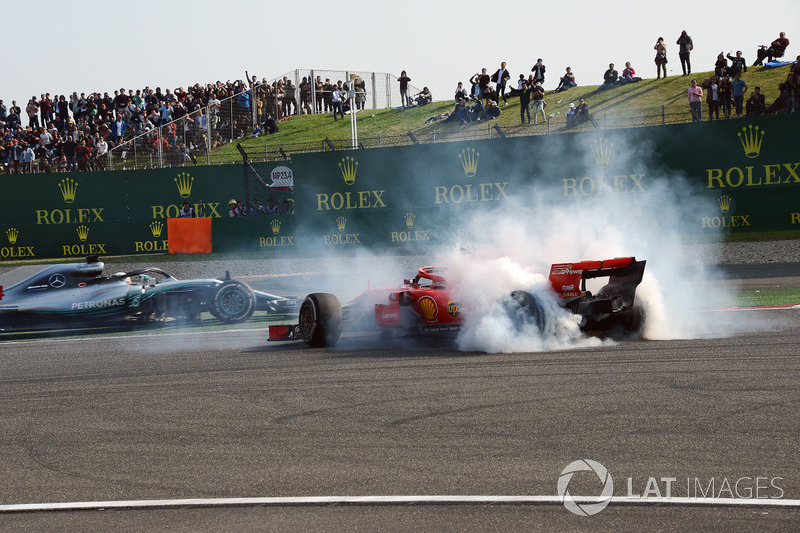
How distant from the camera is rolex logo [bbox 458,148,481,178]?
75.2 feet

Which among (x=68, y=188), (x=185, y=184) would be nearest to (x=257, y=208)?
(x=185, y=184)

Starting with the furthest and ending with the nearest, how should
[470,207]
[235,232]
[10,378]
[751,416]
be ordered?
[235,232]
[470,207]
[10,378]
[751,416]

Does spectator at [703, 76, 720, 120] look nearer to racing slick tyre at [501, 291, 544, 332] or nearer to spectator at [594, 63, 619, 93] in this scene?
spectator at [594, 63, 619, 93]

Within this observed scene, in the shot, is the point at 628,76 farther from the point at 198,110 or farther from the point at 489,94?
the point at 198,110

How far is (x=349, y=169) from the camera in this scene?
78.3 ft

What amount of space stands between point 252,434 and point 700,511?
11.5 feet

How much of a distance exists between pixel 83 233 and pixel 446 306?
1945 cm

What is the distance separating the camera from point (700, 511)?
4.52 meters

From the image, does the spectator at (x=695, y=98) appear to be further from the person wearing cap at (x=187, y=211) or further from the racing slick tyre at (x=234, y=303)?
the racing slick tyre at (x=234, y=303)

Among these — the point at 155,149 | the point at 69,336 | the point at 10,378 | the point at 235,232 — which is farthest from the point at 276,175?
the point at 10,378

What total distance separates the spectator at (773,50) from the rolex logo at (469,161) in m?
13.8

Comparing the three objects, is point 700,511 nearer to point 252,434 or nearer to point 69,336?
point 252,434

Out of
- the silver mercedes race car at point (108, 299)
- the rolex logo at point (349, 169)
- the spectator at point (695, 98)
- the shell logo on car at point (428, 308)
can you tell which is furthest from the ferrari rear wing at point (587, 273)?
the spectator at point (695, 98)

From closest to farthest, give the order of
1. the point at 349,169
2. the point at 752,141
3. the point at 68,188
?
the point at 752,141 < the point at 349,169 < the point at 68,188
